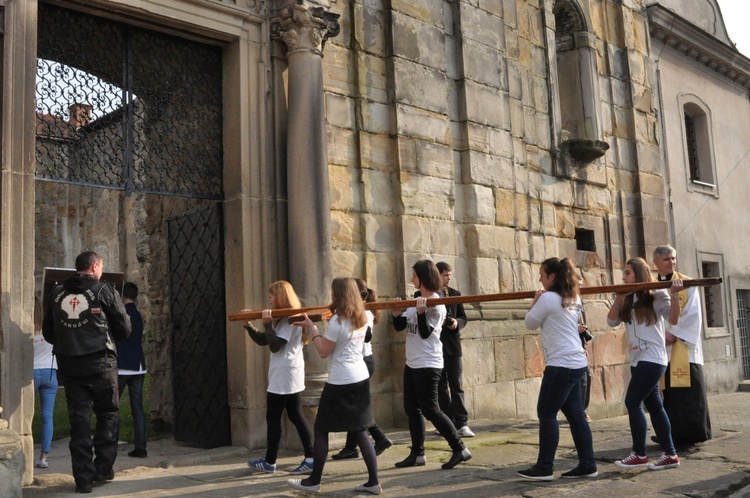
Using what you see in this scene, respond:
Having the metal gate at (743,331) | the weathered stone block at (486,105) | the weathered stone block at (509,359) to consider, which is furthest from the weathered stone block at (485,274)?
the metal gate at (743,331)

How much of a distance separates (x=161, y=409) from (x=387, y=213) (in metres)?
3.92

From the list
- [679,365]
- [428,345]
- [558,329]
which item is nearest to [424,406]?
[428,345]

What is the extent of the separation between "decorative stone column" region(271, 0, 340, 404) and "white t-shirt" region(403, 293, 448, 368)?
1404mm

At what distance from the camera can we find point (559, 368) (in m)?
5.36

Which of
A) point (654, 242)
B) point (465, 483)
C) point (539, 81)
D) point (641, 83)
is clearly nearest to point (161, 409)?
point (465, 483)

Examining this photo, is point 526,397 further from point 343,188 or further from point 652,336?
point 652,336

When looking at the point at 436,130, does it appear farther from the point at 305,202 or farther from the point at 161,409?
the point at 161,409

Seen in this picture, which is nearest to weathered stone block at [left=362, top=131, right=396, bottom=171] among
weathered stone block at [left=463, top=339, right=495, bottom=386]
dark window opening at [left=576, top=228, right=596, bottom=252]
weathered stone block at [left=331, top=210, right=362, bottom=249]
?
weathered stone block at [left=331, top=210, right=362, bottom=249]

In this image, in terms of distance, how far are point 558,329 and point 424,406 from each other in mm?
1189

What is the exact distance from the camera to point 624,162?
1255 centimetres

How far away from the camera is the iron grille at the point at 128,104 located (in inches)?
266

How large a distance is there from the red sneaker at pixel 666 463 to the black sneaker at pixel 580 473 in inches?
22.0

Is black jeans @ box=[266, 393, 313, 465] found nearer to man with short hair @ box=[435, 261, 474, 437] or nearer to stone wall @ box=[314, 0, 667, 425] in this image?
man with short hair @ box=[435, 261, 474, 437]

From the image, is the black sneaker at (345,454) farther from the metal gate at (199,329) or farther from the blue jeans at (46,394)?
the blue jeans at (46,394)
